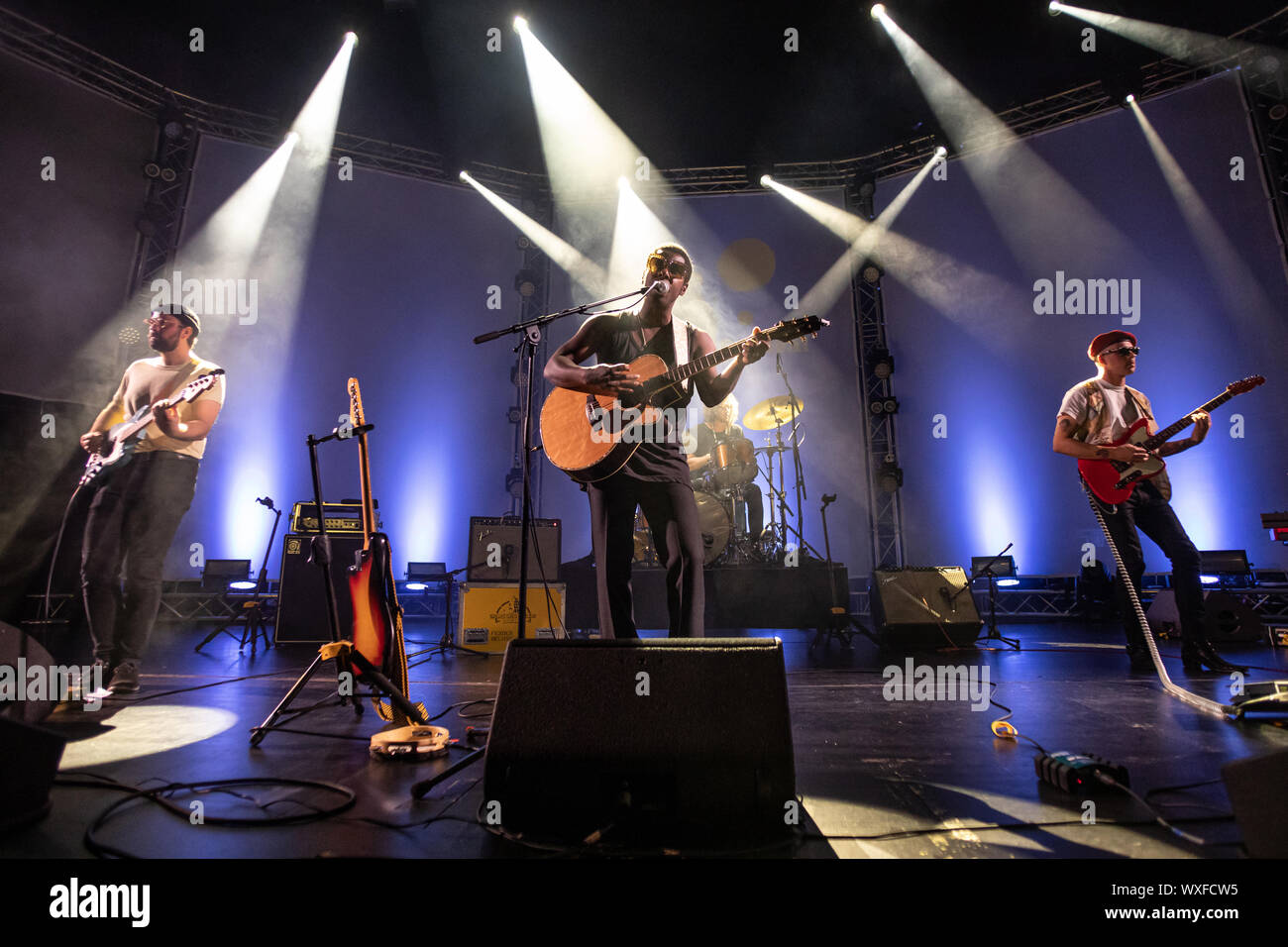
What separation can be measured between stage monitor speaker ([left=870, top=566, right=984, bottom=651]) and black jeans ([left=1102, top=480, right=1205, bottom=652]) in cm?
162

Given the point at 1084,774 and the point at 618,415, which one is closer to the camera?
the point at 1084,774

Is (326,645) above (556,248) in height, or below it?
below

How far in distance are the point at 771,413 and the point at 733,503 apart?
1215mm

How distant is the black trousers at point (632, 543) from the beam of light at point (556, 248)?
8.42 metres

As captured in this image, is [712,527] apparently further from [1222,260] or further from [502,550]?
[1222,260]

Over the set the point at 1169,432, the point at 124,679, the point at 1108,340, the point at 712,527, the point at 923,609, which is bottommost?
the point at 923,609

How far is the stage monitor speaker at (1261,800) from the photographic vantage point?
1.24 meters

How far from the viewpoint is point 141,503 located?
146 inches

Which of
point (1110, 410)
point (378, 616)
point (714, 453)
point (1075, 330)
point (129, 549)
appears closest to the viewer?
point (378, 616)

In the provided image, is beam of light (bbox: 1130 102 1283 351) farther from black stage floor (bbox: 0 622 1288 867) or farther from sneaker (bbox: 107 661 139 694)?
sneaker (bbox: 107 661 139 694)

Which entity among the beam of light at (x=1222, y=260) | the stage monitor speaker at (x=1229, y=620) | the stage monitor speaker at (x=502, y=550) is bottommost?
the stage monitor speaker at (x=1229, y=620)

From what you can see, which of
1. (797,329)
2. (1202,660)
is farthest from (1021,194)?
(797,329)

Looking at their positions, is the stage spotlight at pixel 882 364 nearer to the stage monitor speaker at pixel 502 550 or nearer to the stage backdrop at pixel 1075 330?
the stage backdrop at pixel 1075 330

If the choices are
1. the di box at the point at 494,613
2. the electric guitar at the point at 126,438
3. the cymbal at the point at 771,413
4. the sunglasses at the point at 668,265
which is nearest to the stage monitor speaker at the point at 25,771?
the electric guitar at the point at 126,438
